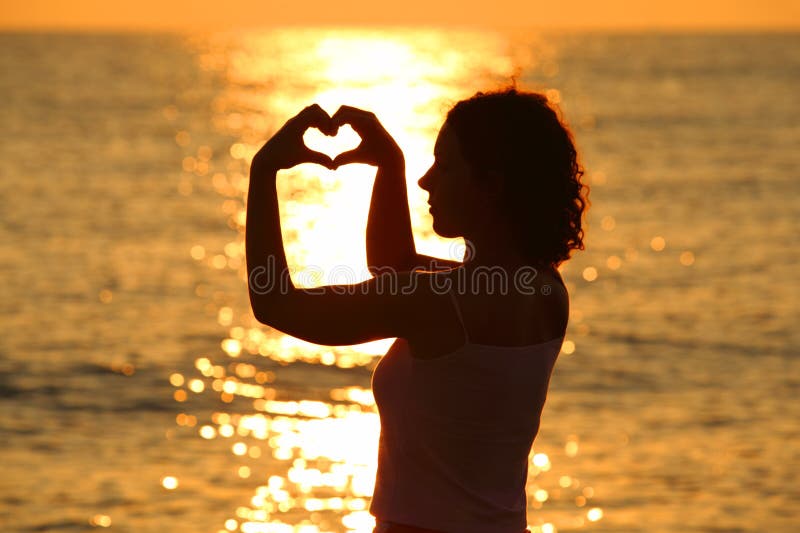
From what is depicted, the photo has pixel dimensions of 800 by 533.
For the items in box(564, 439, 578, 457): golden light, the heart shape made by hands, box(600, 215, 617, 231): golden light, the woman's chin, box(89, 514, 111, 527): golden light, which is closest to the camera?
the woman's chin

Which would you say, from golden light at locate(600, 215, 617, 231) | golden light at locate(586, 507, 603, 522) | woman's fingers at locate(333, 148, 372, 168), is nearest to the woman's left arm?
woman's fingers at locate(333, 148, 372, 168)

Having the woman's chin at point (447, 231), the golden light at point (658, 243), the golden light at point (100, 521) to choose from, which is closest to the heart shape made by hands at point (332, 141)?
the golden light at point (658, 243)

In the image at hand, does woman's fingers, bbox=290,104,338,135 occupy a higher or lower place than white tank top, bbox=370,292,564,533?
higher

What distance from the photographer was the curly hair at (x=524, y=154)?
2.87m

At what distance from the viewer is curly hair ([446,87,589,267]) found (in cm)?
287

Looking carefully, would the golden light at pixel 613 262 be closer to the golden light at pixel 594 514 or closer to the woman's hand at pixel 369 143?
the golden light at pixel 594 514

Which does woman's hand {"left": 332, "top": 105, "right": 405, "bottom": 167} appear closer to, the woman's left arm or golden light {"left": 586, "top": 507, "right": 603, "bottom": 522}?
the woman's left arm

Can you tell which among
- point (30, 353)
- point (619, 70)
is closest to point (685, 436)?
point (30, 353)

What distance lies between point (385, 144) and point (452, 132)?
33cm

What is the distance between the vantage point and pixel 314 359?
1983cm

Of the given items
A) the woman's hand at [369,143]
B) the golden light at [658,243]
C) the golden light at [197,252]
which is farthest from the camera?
the golden light at [658,243]

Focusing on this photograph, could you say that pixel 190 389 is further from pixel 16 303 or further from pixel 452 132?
pixel 452 132

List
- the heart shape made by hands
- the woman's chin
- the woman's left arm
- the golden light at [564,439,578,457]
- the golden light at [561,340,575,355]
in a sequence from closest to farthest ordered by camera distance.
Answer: the woman's left arm < the woman's chin < the golden light at [564,439,578,457] < the golden light at [561,340,575,355] < the heart shape made by hands

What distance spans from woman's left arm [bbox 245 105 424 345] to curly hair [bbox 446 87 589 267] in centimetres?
31
